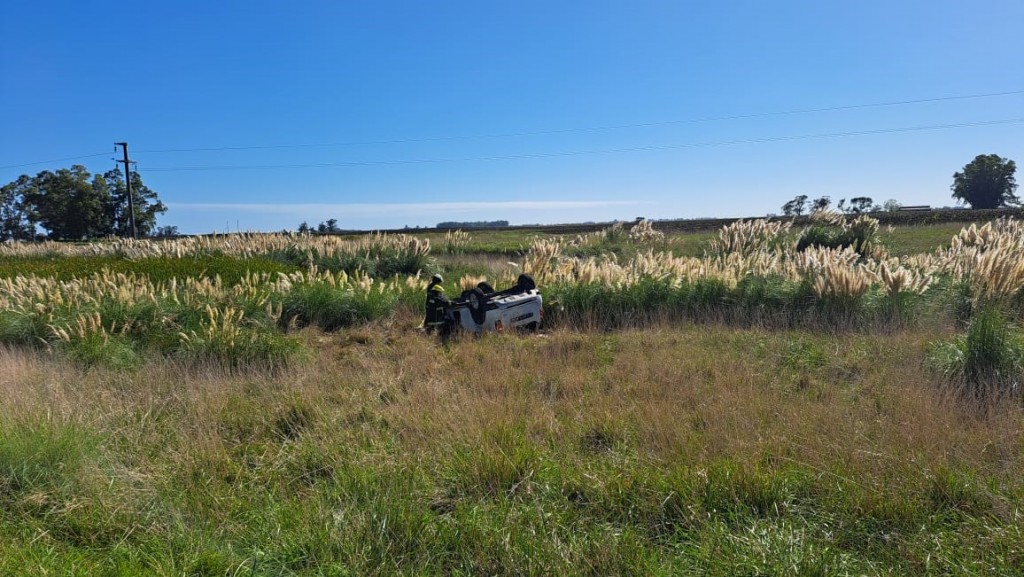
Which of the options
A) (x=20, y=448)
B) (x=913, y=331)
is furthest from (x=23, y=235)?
(x=913, y=331)

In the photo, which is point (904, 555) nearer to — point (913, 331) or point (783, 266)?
point (913, 331)

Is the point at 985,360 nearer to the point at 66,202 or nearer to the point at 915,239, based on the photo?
the point at 915,239

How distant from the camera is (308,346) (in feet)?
21.5

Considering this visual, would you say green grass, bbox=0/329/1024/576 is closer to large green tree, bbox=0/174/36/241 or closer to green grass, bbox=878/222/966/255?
green grass, bbox=878/222/966/255

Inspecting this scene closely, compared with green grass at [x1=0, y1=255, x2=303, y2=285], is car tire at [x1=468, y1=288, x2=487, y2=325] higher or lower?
lower

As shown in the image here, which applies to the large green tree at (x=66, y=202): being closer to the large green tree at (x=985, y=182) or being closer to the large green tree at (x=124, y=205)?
the large green tree at (x=124, y=205)

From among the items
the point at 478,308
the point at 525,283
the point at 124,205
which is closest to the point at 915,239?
A: the point at 525,283

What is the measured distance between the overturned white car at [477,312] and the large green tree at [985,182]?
238 ft

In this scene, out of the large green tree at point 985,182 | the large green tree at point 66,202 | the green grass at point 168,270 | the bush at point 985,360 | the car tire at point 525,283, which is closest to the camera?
the bush at point 985,360

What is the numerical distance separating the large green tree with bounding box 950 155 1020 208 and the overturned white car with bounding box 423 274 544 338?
72.6 m

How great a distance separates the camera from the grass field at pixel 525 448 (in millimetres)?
2324

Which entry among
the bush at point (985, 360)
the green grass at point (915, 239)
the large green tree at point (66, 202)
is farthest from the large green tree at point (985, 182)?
the large green tree at point (66, 202)

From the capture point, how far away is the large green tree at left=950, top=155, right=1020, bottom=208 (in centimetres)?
6025

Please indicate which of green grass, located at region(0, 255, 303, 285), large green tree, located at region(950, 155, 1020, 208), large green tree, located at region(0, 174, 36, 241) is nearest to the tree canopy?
large green tree, located at region(0, 174, 36, 241)
